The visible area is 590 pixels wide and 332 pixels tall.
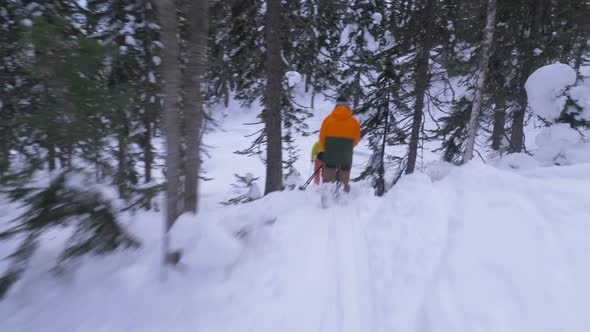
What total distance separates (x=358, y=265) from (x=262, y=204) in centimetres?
204

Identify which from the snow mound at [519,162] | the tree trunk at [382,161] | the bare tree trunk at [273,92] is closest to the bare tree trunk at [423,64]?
the tree trunk at [382,161]

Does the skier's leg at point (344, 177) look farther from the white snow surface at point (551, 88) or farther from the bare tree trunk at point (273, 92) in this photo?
the white snow surface at point (551, 88)

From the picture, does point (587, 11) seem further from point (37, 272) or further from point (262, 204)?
point (37, 272)

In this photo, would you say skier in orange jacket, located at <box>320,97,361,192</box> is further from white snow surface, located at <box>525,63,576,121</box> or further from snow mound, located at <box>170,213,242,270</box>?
white snow surface, located at <box>525,63,576,121</box>

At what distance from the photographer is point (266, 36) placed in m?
7.35

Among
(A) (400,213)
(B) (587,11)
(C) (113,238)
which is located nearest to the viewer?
(C) (113,238)

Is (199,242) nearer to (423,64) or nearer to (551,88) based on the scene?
(423,64)

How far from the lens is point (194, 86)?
3.16 m

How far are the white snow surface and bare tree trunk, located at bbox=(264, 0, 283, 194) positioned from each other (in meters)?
6.25

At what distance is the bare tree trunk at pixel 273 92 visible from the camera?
7062mm

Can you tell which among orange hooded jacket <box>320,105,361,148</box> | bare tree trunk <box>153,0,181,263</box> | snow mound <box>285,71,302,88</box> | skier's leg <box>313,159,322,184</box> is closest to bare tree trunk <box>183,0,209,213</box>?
bare tree trunk <box>153,0,181,263</box>

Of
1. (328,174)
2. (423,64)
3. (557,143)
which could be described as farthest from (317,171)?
(557,143)

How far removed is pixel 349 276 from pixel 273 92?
202 inches

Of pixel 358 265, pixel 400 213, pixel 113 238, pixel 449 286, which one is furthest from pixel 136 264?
pixel 400 213
